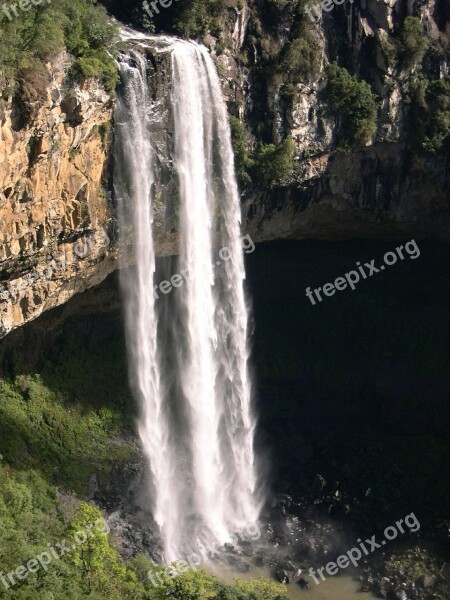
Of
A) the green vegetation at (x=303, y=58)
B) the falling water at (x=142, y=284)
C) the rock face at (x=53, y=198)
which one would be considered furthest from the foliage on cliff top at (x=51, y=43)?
the green vegetation at (x=303, y=58)

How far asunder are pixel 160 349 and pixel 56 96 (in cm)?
886

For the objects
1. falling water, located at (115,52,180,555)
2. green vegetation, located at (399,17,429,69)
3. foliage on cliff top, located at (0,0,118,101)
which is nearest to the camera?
foliage on cliff top, located at (0,0,118,101)

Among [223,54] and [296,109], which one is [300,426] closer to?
[296,109]

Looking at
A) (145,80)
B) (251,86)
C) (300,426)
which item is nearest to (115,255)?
(145,80)

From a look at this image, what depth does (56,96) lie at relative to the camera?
15.7 m

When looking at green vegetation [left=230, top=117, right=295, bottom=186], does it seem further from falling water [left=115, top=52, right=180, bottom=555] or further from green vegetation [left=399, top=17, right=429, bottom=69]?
green vegetation [left=399, top=17, right=429, bottom=69]

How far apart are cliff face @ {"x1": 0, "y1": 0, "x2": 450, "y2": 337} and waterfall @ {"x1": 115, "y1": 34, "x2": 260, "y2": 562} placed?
0.52 meters

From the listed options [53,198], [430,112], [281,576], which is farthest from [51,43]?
[281,576]

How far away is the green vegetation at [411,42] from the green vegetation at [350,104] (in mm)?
1589

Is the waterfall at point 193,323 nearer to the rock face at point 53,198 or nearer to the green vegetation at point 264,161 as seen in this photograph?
the green vegetation at point 264,161

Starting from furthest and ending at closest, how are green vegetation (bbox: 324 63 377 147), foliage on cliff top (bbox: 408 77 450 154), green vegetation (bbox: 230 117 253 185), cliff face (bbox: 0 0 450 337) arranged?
foliage on cliff top (bbox: 408 77 450 154), green vegetation (bbox: 324 63 377 147), green vegetation (bbox: 230 117 253 185), cliff face (bbox: 0 0 450 337)

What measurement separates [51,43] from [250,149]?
775 centimetres

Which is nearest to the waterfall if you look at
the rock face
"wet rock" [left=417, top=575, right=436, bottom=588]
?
the rock face

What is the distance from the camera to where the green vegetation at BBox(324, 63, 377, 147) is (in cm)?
2244
